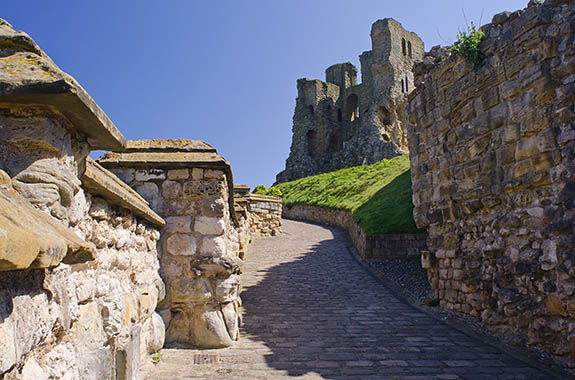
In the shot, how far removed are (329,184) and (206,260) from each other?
24290 mm

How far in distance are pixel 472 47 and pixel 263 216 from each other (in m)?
13.0

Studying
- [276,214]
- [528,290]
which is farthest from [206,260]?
[276,214]

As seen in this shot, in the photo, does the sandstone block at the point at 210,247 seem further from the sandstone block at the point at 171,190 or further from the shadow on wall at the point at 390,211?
the shadow on wall at the point at 390,211

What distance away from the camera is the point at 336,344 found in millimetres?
5637

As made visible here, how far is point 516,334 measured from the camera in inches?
226

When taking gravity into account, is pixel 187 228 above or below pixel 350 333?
above

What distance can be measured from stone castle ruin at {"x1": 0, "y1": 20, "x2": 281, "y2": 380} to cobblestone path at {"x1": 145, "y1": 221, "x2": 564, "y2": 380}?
455 millimetres

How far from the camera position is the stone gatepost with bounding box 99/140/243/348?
15.5 feet

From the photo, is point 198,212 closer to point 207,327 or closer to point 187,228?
point 187,228

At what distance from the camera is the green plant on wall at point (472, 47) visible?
267 inches

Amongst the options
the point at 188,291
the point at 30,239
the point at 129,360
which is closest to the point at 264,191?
the point at 188,291

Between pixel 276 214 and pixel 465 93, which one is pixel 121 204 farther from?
pixel 276 214

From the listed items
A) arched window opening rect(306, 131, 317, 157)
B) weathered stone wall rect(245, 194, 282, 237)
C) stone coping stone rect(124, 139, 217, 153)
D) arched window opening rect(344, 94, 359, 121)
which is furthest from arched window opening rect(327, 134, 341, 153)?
stone coping stone rect(124, 139, 217, 153)

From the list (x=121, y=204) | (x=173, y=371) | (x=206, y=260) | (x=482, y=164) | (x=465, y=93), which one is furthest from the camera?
(x=465, y=93)
